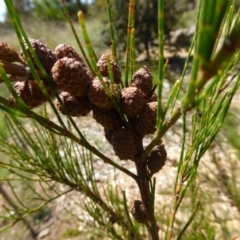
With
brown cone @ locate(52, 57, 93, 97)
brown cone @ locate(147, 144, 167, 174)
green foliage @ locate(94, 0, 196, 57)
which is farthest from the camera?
green foliage @ locate(94, 0, 196, 57)

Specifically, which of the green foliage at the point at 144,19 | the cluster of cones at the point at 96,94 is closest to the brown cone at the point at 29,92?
the cluster of cones at the point at 96,94

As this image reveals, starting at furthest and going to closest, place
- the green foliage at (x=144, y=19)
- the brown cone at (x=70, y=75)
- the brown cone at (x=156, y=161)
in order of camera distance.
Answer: the green foliage at (x=144, y=19) → the brown cone at (x=156, y=161) → the brown cone at (x=70, y=75)

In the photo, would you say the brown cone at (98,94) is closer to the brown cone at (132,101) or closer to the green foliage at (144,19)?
the brown cone at (132,101)

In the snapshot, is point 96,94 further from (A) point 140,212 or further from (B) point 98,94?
(A) point 140,212

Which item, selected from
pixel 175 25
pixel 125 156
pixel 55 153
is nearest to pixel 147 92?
pixel 125 156

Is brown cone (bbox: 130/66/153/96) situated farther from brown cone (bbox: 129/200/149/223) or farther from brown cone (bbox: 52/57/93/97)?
brown cone (bbox: 129/200/149/223)

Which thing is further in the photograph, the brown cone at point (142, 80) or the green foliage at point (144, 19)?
the green foliage at point (144, 19)

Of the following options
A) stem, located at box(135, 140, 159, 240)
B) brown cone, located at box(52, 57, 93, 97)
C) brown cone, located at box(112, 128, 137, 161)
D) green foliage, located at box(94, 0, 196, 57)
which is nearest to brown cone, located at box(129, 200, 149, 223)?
stem, located at box(135, 140, 159, 240)

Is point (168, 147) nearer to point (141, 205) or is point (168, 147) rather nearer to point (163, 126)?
point (141, 205)
